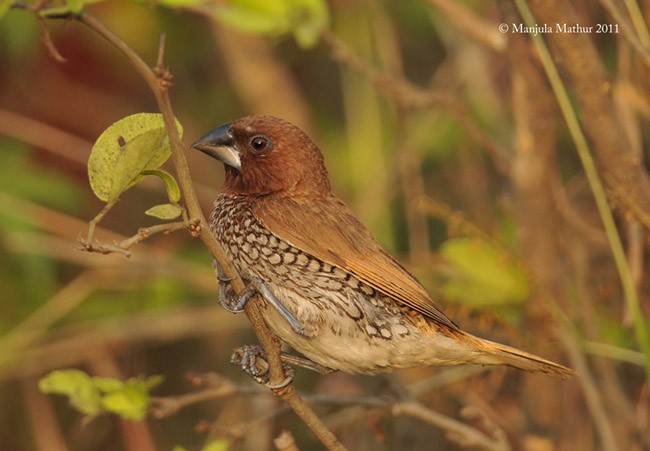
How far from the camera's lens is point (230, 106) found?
587cm

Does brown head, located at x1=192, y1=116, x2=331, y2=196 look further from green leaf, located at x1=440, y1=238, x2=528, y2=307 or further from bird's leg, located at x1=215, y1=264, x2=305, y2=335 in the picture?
green leaf, located at x1=440, y1=238, x2=528, y2=307

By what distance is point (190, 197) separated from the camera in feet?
7.16

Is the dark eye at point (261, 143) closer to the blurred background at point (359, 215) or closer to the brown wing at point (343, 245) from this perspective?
the brown wing at point (343, 245)

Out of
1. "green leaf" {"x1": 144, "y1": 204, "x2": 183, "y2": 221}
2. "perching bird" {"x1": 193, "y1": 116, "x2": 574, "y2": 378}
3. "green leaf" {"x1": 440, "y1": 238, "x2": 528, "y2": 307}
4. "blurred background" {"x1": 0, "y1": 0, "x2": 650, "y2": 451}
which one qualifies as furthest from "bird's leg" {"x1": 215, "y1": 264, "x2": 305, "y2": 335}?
"green leaf" {"x1": 440, "y1": 238, "x2": 528, "y2": 307}

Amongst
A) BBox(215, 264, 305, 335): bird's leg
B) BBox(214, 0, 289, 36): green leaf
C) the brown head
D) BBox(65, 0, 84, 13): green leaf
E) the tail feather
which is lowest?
the tail feather

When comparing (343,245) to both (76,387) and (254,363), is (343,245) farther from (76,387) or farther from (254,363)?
(76,387)

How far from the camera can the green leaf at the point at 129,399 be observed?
9.96 feet

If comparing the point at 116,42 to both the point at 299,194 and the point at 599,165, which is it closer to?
the point at 299,194

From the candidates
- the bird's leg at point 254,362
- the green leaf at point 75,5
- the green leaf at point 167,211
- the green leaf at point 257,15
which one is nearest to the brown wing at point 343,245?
the bird's leg at point 254,362

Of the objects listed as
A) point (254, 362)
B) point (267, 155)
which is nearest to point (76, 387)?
point (254, 362)

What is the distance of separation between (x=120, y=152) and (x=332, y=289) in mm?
1070

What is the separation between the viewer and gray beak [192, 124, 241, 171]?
3.26 m

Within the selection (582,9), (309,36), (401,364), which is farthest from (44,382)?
(582,9)

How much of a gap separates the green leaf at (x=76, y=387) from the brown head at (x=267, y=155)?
2.32ft
